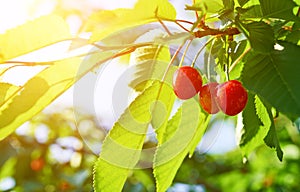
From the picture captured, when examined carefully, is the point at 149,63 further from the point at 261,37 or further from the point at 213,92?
the point at 261,37

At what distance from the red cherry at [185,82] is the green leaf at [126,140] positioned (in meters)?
0.06

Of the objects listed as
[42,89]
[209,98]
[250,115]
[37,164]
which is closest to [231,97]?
[209,98]

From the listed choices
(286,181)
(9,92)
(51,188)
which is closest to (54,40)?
(9,92)

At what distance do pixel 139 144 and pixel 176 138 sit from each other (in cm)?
9

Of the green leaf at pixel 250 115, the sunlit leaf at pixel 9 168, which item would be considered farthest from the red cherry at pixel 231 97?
the sunlit leaf at pixel 9 168

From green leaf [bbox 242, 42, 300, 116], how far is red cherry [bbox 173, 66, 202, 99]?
0.13 meters

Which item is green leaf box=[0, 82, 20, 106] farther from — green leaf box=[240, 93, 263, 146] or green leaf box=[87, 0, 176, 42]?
green leaf box=[240, 93, 263, 146]

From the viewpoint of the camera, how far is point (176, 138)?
1.20 metres

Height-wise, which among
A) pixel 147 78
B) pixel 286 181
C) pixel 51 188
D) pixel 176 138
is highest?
pixel 147 78

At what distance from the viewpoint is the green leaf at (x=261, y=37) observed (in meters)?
0.93

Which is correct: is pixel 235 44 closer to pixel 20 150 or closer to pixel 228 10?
pixel 228 10

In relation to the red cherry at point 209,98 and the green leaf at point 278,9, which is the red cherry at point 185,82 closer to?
the red cherry at point 209,98

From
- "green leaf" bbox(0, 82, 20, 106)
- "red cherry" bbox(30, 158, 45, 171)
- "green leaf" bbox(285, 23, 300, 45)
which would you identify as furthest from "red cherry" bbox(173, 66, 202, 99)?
"red cherry" bbox(30, 158, 45, 171)

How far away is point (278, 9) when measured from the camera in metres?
1.02
